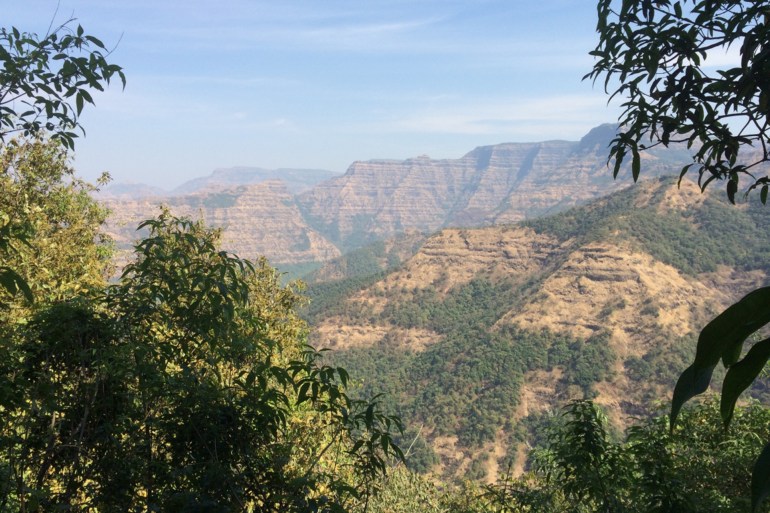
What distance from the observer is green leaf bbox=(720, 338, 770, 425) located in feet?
2.48

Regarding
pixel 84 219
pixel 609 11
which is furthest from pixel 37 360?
pixel 84 219

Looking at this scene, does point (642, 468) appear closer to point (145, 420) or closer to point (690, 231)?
point (145, 420)

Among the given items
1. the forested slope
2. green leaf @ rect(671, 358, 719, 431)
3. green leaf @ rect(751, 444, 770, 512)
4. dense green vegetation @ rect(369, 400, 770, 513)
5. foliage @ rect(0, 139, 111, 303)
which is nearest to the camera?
green leaf @ rect(751, 444, 770, 512)

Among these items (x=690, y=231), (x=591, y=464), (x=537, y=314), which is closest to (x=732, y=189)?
(x=591, y=464)

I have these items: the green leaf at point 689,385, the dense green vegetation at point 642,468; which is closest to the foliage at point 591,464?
the dense green vegetation at point 642,468

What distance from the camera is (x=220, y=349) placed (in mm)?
3721

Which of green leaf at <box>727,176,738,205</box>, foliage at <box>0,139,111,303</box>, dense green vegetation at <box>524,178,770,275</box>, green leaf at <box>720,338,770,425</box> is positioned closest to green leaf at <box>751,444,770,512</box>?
green leaf at <box>720,338,770,425</box>

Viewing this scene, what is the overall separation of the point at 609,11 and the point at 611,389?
79.6 m

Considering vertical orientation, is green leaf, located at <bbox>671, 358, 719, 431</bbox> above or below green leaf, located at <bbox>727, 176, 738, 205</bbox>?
below

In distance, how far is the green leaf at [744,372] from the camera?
0.75m

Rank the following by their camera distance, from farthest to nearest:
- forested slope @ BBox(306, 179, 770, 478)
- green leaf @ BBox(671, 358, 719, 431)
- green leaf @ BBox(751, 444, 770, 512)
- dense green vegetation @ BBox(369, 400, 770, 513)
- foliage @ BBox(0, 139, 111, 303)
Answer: forested slope @ BBox(306, 179, 770, 478), foliage @ BBox(0, 139, 111, 303), dense green vegetation @ BBox(369, 400, 770, 513), green leaf @ BBox(671, 358, 719, 431), green leaf @ BBox(751, 444, 770, 512)

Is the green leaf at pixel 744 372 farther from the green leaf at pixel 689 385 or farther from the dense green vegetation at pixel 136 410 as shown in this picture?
the dense green vegetation at pixel 136 410

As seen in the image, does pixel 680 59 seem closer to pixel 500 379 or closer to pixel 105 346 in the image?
pixel 105 346

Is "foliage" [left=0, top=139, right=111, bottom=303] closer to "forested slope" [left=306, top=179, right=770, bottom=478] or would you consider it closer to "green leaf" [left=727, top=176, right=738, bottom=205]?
"green leaf" [left=727, top=176, right=738, bottom=205]
